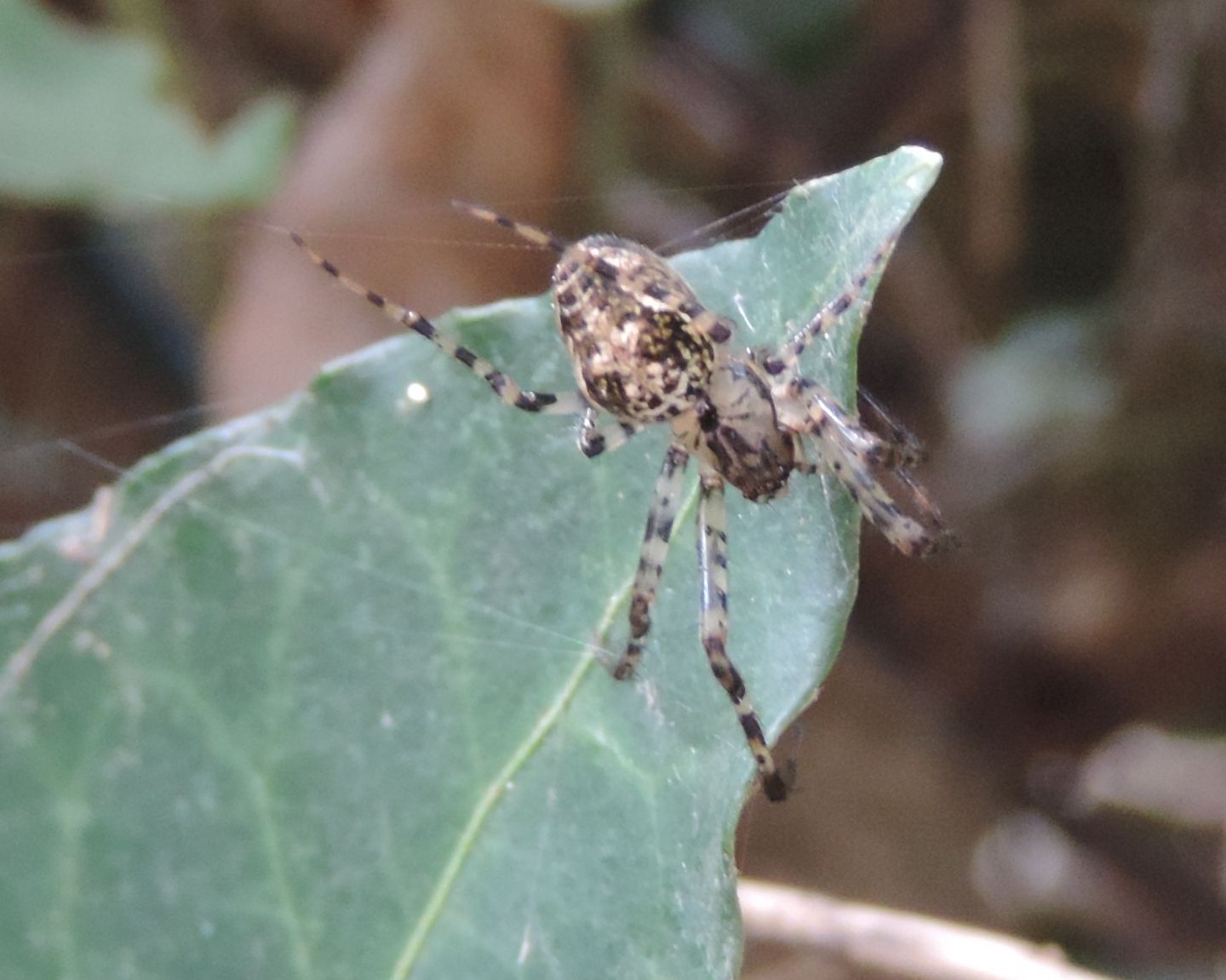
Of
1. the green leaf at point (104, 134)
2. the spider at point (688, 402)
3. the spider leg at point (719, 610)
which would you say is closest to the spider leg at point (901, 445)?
the spider at point (688, 402)

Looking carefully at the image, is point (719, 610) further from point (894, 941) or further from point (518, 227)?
point (518, 227)

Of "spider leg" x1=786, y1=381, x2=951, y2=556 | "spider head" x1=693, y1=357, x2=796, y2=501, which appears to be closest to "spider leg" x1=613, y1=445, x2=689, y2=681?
"spider head" x1=693, y1=357, x2=796, y2=501

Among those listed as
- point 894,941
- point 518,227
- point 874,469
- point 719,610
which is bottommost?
point 894,941

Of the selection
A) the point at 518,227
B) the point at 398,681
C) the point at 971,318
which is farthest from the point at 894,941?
the point at 971,318

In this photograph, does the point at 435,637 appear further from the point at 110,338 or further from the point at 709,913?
the point at 110,338

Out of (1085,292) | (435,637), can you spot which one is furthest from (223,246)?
(1085,292)

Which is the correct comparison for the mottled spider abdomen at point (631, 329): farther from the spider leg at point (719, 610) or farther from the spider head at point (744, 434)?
the spider leg at point (719, 610)
